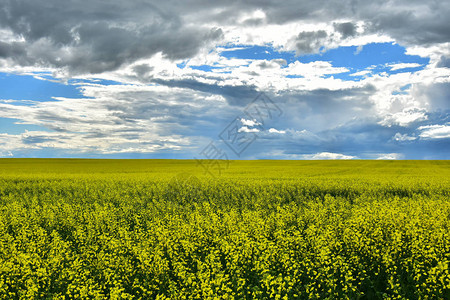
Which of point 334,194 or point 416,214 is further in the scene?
point 334,194

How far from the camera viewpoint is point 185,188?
Result: 83.2 feet

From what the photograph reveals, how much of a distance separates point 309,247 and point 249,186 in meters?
15.6

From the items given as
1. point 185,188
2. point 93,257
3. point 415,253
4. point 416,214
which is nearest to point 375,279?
point 415,253

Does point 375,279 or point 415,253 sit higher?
point 415,253

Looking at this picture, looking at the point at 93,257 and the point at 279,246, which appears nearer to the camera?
the point at 279,246

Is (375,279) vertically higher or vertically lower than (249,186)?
lower

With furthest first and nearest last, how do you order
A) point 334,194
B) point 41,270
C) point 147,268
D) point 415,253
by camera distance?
point 334,194 < point 415,253 < point 147,268 < point 41,270

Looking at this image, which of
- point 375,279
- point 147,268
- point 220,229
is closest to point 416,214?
point 375,279

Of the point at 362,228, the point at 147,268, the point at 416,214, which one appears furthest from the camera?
the point at 416,214

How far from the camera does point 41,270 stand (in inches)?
294

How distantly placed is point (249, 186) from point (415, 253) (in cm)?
1680

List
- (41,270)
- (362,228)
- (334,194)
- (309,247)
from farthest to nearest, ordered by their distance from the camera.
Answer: (334,194) → (362,228) → (309,247) → (41,270)

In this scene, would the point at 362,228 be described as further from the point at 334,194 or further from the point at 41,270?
the point at 334,194

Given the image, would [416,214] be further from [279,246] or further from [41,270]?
[41,270]
